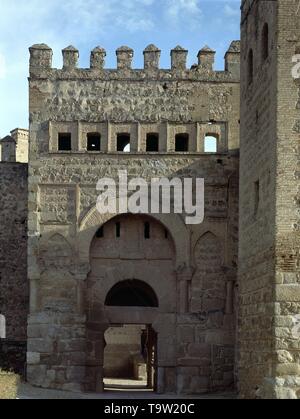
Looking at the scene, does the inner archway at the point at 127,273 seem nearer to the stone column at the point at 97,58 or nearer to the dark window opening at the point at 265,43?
the stone column at the point at 97,58

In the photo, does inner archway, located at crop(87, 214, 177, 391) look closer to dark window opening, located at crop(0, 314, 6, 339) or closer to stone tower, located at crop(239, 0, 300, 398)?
dark window opening, located at crop(0, 314, 6, 339)

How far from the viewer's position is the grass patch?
16.1m

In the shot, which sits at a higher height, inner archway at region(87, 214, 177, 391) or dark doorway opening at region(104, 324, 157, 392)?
inner archway at region(87, 214, 177, 391)

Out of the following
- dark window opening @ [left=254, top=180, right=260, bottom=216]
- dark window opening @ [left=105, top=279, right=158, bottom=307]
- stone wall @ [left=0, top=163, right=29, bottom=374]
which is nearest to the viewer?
dark window opening @ [left=254, top=180, right=260, bottom=216]

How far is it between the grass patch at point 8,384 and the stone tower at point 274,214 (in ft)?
14.2

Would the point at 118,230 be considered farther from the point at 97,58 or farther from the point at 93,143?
the point at 97,58

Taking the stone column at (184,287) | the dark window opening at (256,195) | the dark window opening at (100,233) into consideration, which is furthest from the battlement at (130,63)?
the dark window opening at (256,195)

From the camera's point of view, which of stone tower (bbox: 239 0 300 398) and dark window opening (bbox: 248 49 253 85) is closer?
stone tower (bbox: 239 0 300 398)

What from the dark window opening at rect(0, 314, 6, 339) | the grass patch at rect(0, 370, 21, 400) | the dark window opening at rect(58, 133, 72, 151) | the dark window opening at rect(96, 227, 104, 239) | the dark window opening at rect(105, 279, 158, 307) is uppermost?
the dark window opening at rect(58, 133, 72, 151)

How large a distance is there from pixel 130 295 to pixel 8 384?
23.9 ft

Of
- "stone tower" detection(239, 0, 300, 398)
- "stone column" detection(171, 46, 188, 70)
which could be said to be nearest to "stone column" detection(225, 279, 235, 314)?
"stone tower" detection(239, 0, 300, 398)

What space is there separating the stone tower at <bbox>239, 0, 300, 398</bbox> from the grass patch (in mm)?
4322

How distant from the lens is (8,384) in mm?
18250

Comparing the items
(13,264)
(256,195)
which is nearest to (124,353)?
(13,264)
